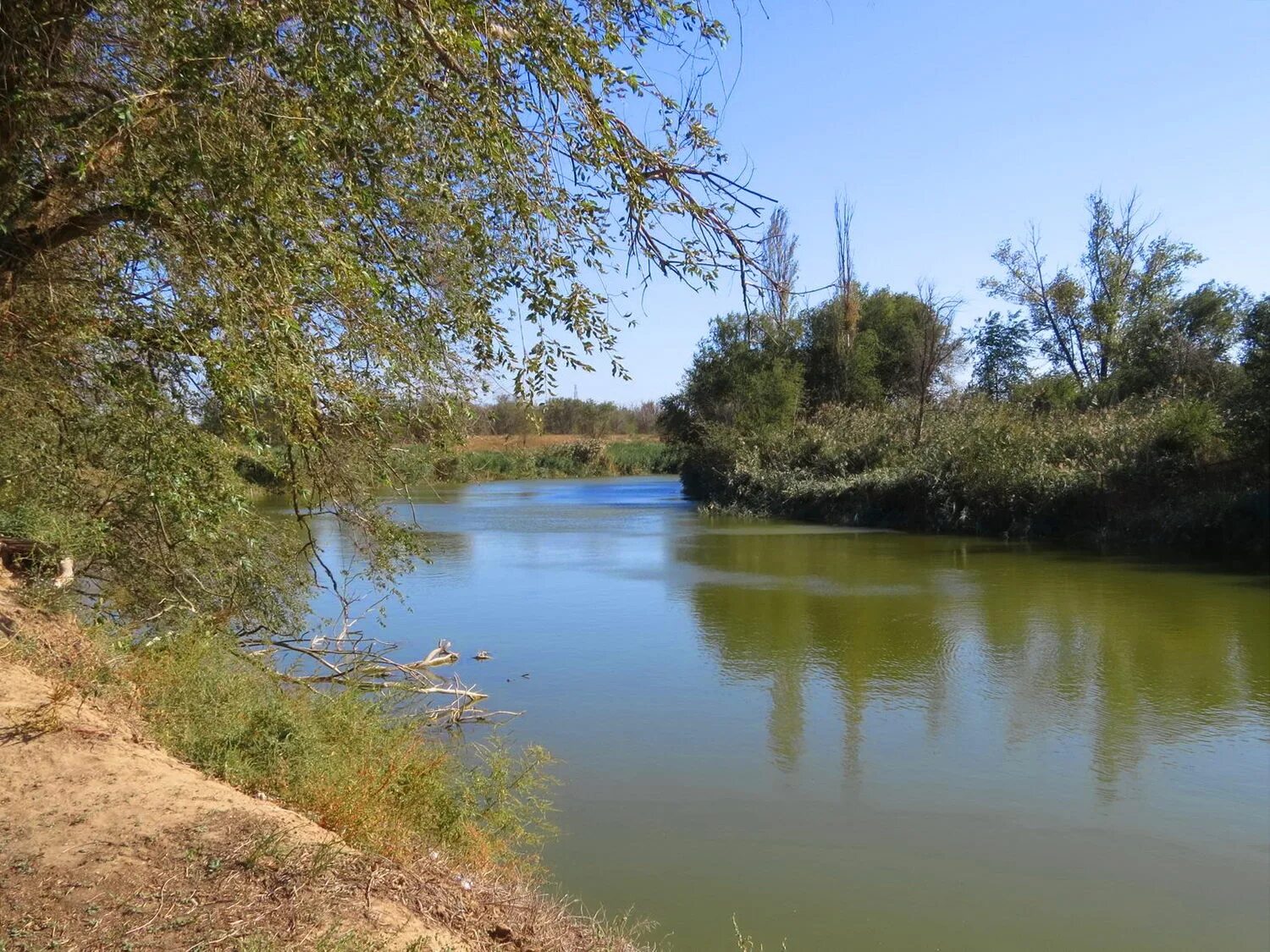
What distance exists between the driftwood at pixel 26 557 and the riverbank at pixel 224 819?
0.84 m

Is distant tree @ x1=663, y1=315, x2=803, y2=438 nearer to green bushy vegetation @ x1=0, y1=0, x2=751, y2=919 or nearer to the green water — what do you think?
the green water

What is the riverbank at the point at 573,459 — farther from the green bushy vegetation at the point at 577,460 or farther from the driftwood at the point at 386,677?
the driftwood at the point at 386,677

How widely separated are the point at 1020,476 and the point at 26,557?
20683 mm

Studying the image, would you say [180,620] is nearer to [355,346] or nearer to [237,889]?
[355,346]

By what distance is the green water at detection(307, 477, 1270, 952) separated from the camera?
5.48 m

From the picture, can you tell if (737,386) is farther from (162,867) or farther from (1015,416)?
(162,867)

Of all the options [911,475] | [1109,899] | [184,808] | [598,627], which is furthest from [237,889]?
[911,475]

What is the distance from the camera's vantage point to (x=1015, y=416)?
85.1ft

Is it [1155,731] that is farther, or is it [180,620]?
[1155,731]

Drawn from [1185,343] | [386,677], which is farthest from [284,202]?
[1185,343]

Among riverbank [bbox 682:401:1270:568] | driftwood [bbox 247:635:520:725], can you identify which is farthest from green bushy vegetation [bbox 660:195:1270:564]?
driftwood [bbox 247:635:520:725]

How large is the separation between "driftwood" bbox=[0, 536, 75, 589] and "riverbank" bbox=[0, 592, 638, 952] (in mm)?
844

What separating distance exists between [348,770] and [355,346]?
87.4 inches

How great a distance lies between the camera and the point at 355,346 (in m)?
5.44
